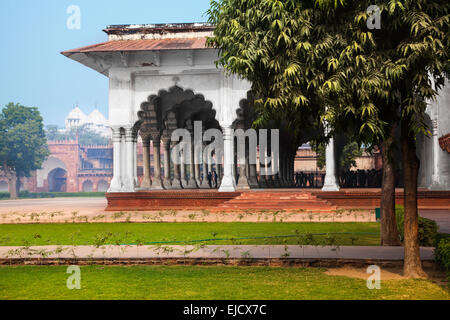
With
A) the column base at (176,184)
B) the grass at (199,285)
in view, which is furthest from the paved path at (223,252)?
the column base at (176,184)

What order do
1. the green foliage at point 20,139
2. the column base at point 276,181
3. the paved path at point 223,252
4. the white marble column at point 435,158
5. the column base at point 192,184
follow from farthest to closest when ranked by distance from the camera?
the green foliage at point 20,139, the column base at point 276,181, the column base at point 192,184, the white marble column at point 435,158, the paved path at point 223,252

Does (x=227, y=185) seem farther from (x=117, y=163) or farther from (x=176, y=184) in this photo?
(x=176, y=184)

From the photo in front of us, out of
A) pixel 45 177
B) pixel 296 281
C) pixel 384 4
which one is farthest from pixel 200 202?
pixel 45 177

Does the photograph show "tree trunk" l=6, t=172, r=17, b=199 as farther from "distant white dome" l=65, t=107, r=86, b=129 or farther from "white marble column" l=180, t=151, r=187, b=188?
"distant white dome" l=65, t=107, r=86, b=129

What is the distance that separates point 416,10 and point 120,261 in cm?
551

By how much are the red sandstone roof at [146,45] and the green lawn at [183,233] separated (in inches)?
271

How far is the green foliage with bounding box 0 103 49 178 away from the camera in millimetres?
55469

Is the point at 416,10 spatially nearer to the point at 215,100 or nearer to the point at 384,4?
the point at 384,4

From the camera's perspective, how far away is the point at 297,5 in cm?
665

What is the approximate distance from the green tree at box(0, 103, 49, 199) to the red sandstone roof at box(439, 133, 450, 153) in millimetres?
46255

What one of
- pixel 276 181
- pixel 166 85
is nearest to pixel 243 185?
pixel 166 85

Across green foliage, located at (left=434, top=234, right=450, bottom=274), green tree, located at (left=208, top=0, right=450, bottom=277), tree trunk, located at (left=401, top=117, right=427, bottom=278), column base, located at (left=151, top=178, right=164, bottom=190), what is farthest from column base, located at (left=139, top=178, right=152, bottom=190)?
tree trunk, located at (left=401, top=117, right=427, bottom=278)

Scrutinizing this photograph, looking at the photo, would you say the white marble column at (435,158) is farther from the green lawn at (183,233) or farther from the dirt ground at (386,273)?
the dirt ground at (386,273)

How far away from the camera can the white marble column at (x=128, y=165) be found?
66.8ft
